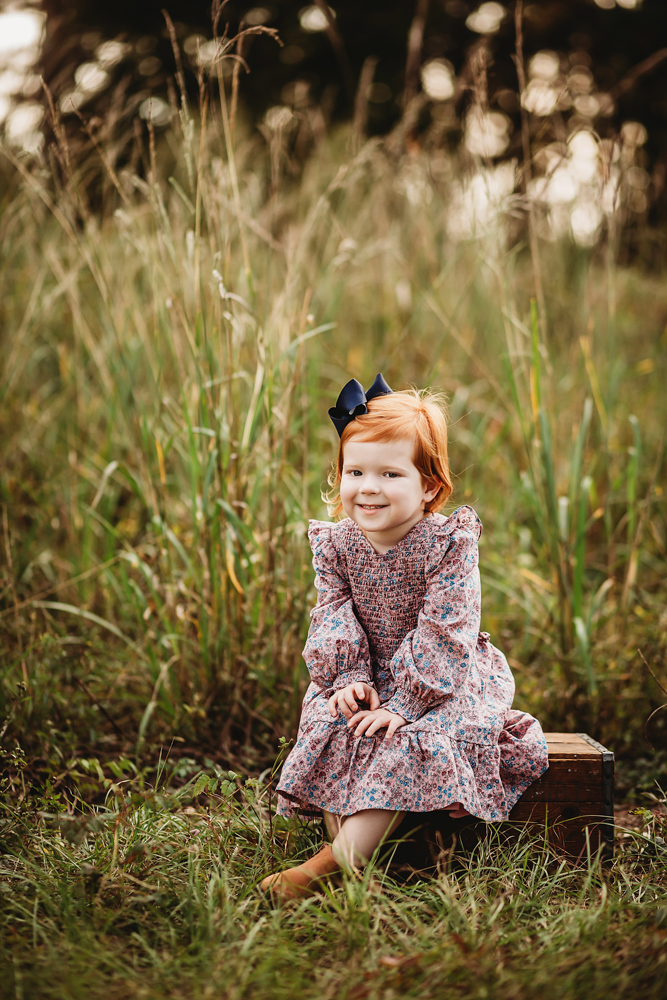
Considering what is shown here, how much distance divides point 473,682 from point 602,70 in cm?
650

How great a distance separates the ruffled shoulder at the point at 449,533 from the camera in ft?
5.55

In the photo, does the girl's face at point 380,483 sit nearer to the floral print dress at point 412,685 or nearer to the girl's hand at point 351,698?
the floral print dress at point 412,685

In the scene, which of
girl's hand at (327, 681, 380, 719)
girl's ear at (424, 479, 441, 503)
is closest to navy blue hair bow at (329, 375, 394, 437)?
girl's ear at (424, 479, 441, 503)

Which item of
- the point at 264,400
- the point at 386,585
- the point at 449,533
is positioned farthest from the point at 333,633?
the point at 264,400

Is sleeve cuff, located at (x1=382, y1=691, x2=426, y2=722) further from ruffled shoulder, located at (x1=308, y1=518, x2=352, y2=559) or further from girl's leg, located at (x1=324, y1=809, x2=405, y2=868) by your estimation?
ruffled shoulder, located at (x1=308, y1=518, x2=352, y2=559)

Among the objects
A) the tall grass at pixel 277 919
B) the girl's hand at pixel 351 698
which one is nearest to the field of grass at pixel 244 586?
the tall grass at pixel 277 919

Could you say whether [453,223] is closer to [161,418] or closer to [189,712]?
[161,418]

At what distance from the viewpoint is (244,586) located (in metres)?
2.18

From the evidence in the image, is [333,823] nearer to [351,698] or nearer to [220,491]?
[351,698]

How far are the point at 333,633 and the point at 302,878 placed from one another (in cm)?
48

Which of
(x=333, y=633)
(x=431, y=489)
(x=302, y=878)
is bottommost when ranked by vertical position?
(x=302, y=878)

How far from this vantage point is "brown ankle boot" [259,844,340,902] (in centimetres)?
149

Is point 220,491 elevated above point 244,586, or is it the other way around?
point 220,491

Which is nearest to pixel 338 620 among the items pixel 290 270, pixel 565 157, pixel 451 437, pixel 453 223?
pixel 290 270
